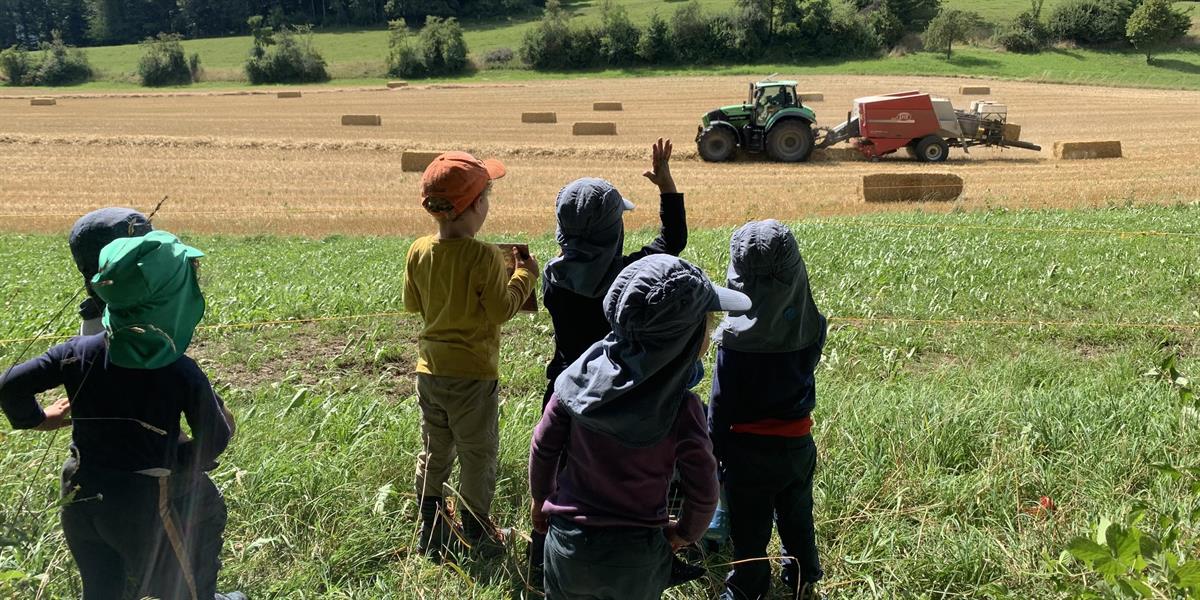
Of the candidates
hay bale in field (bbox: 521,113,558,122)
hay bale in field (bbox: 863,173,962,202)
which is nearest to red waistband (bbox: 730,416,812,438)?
hay bale in field (bbox: 863,173,962,202)

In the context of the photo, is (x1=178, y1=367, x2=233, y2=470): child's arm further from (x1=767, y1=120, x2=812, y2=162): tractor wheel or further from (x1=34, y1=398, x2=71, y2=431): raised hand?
(x1=767, y1=120, x2=812, y2=162): tractor wheel

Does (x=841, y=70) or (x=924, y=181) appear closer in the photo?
(x=924, y=181)

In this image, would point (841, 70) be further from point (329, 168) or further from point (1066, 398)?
point (1066, 398)

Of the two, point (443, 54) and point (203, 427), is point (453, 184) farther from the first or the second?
point (443, 54)

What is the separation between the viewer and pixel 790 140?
2067 centimetres

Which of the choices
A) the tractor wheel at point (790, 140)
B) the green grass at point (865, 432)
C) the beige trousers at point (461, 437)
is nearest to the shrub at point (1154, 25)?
the tractor wheel at point (790, 140)

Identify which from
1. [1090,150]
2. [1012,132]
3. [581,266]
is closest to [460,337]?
[581,266]

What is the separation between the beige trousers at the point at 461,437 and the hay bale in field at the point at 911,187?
14276 millimetres

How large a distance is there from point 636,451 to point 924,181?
50.6 ft

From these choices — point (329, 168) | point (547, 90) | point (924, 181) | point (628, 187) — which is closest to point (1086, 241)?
point (924, 181)

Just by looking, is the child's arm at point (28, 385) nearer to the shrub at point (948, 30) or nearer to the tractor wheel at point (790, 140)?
the tractor wheel at point (790, 140)

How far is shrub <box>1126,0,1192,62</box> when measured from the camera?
159ft

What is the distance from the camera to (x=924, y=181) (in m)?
15.8

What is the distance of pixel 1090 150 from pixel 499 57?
4253cm
